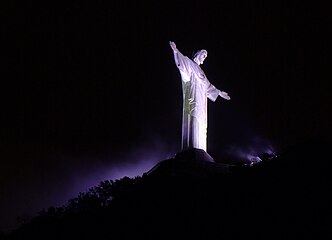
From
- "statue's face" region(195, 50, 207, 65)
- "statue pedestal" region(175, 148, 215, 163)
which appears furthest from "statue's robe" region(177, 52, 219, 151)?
"statue pedestal" region(175, 148, 215, 163)

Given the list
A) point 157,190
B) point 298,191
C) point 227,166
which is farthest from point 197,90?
point 298,191

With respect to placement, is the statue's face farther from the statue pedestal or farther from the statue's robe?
the statue pedestal

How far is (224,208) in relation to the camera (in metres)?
8.14

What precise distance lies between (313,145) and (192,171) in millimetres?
3254

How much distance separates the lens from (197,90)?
1396cm

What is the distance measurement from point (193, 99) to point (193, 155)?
2352 millimetres

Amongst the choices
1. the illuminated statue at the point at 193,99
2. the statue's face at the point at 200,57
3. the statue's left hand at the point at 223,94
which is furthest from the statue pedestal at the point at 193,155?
the statue's face at the point at 200,57

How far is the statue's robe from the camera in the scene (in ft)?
42.9

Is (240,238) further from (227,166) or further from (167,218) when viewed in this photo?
(227,166)

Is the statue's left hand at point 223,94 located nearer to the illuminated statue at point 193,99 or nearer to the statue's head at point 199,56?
the illuminated statue at point 193,99

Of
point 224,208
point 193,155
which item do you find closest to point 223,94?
point 193,155

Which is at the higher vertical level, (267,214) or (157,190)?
(157,190)

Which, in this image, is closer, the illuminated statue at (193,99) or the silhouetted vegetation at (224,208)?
the silhouetted vegetation at (224,208)

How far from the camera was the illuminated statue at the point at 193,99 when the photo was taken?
1309 centimetres
